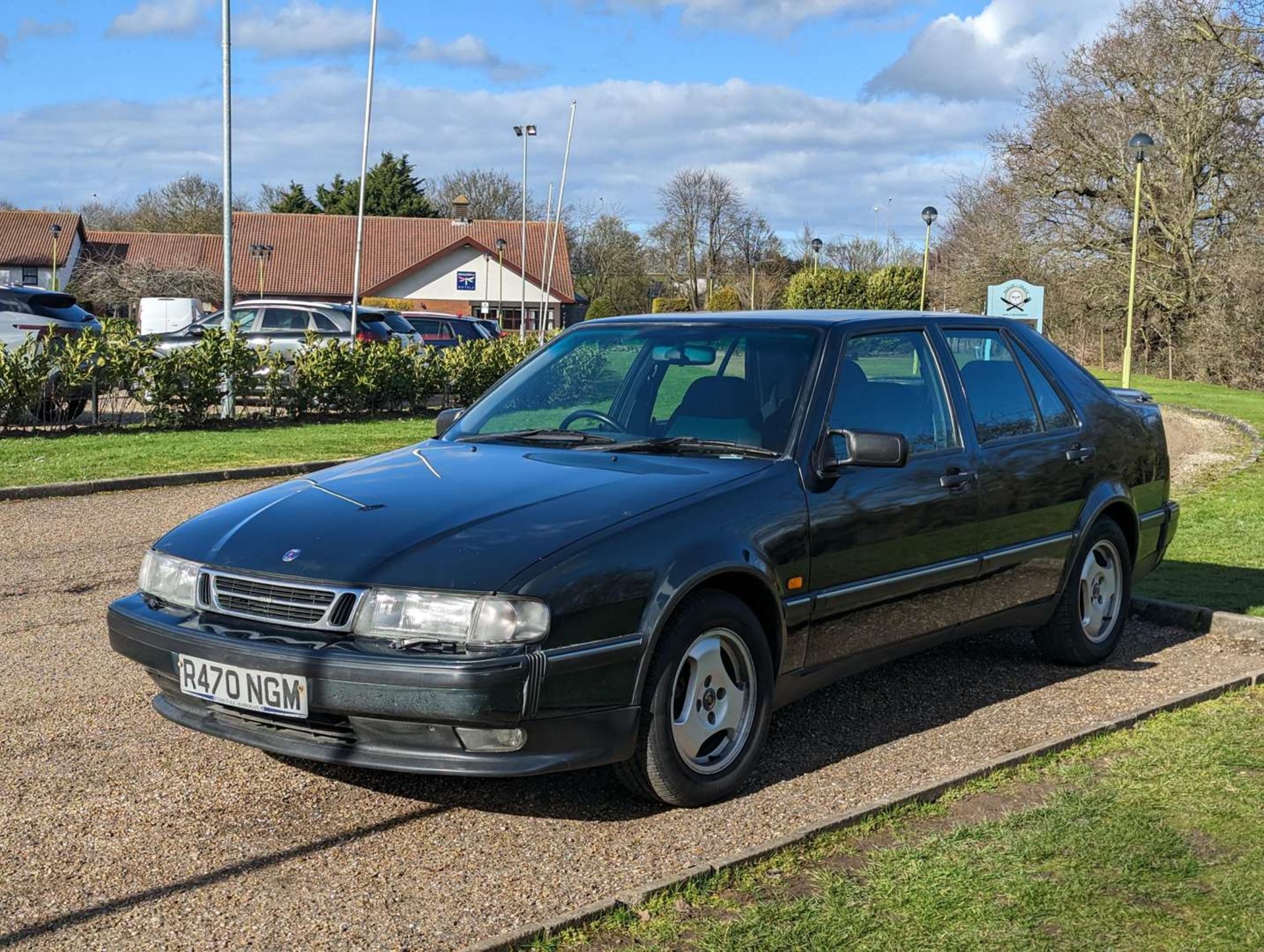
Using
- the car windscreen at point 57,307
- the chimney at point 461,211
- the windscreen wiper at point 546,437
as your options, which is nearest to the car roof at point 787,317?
the windscreen wiper at point 546,437

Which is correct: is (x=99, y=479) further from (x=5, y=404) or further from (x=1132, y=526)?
(x=1132, y=526)

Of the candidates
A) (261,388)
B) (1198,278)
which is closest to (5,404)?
(261,388)

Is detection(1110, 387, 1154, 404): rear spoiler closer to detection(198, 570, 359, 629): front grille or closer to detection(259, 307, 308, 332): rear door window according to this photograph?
detection(198, 570, 359, 629): front grille

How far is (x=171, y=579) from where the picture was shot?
470 centimetres

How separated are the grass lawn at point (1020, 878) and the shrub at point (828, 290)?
5535 cm

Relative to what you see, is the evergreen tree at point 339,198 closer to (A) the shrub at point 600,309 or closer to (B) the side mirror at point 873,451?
(A) the shrub at point 600,309

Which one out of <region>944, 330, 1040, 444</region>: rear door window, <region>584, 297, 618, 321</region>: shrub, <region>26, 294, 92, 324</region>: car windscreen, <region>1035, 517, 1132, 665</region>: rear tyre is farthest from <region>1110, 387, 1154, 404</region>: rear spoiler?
<region>584, 297, 618, 321</region>: shrub

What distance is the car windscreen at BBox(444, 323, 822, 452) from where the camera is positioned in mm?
5383

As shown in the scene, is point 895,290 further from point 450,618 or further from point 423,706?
point 423,706

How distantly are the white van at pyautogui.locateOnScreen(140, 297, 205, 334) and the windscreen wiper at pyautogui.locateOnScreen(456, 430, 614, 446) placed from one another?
43.8 metres

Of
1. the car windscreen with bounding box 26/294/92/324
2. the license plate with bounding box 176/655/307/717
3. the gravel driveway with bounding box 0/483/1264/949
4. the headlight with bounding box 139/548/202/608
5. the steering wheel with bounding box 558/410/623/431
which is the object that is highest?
the car windscreen with bounding box 26/294/92/324

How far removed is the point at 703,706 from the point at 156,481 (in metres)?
9.94

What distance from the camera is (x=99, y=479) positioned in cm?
1290

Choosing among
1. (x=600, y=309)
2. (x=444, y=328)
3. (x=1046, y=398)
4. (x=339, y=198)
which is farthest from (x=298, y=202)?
(x=1046, y=398)
